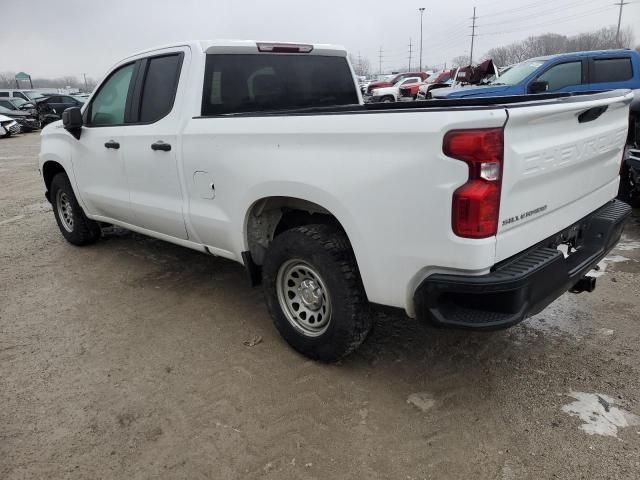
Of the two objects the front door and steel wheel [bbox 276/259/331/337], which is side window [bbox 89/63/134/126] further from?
steel wheel [bbox 276/259/331/337]

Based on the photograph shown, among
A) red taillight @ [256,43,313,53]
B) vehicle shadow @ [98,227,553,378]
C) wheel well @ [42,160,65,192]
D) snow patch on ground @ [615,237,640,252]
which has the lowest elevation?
snow patch on ground @ [615,237,640,252]

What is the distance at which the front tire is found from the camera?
9.17 feet

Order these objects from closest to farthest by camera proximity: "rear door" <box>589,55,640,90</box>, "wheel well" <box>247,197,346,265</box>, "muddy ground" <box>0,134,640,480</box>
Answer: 1. "muddy ground" <box>0,134,640,480</box>
2. "wheel well" <box>247,197,346,265</box>
3. "rear door" <box>589,55,640,90</box>

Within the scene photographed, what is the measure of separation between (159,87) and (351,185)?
2177 mm

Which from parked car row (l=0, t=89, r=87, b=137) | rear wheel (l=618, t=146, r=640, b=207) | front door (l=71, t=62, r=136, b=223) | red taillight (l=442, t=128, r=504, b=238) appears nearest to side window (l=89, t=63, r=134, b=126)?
front door (l=71, t=62, r=136, b=223)

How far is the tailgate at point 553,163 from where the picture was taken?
221cm

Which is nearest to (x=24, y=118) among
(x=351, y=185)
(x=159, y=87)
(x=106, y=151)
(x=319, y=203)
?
(x=106, y=151)

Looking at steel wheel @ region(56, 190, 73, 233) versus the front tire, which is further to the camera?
steel wheel @ region(56, 190, 73, 233)

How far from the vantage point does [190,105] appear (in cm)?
359

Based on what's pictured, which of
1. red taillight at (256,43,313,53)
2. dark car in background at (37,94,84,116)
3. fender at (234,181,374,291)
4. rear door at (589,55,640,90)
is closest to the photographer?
fender at (234,181,374,291)

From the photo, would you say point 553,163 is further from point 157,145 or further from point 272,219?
point 157,145

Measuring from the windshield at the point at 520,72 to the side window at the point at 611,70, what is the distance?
3.40ft

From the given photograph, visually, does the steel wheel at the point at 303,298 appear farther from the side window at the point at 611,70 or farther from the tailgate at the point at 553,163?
the side window at the point at 611,70

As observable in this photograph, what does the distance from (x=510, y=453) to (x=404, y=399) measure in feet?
2.04
